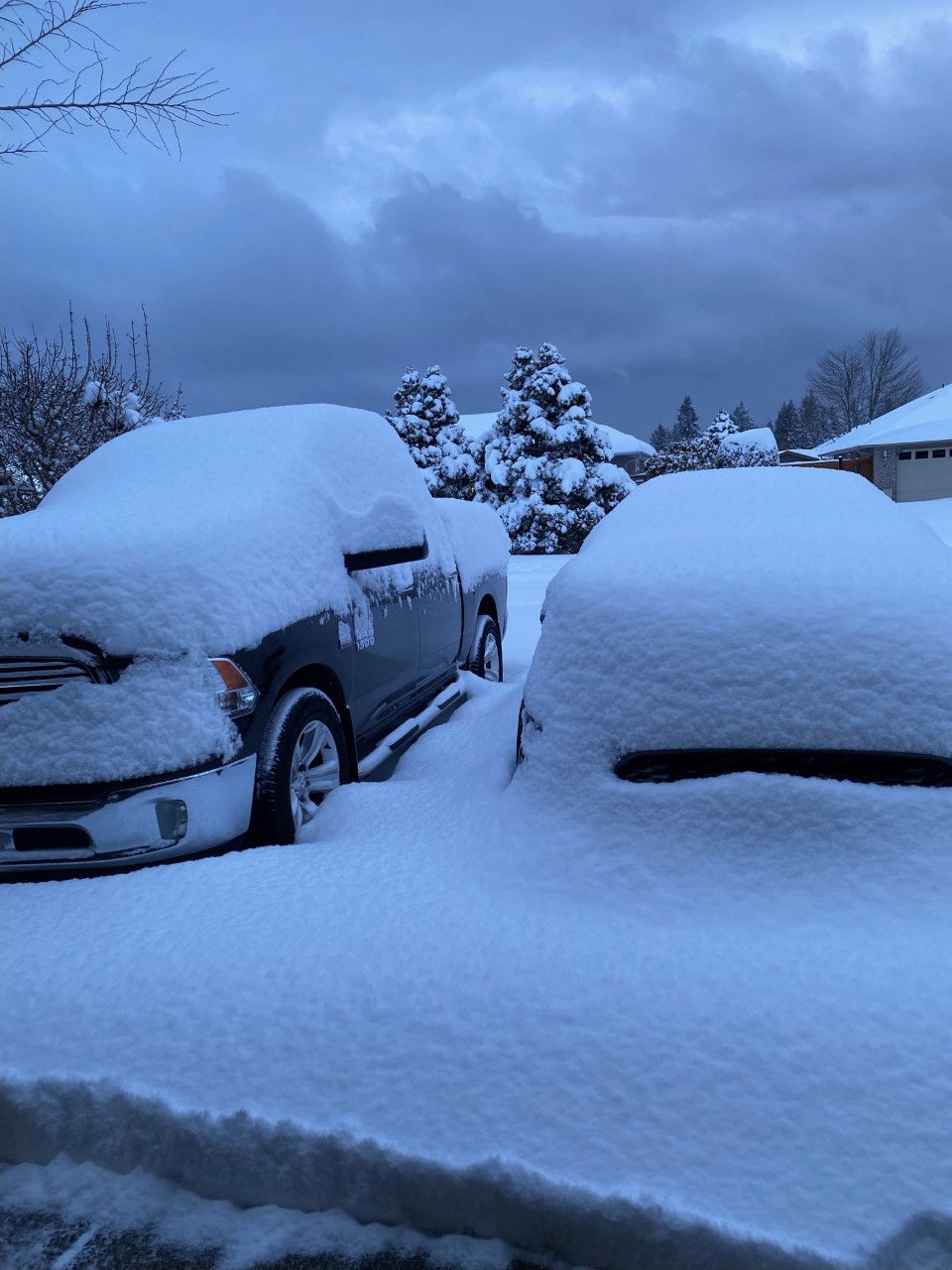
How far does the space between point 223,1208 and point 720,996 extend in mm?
1187

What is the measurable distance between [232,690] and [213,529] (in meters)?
0.66

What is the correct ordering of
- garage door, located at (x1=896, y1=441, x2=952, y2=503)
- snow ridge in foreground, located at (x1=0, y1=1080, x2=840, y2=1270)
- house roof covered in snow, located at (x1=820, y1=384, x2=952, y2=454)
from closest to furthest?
snow ridge in foreground, located at (x1=0, y1=1080, x2=840, y2=1270)
house roof covered in snow, located at (x1=820, y1=384, x2=952, y2=454)
garage door, located at (x1=896, y1=441, x2=952, y2=503)

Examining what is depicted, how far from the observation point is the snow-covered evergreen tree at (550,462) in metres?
25.2

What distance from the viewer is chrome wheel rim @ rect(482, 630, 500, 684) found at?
239 inches

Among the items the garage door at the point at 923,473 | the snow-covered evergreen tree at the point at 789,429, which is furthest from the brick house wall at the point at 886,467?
the snow-covered evergreen tree at the point at 789,429

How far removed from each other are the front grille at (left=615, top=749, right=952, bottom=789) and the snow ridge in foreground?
108 centimetres

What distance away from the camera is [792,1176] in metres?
1.60

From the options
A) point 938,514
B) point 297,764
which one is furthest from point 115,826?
point 938,514

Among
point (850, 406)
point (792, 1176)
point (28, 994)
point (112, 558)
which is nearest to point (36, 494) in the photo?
point (112, 558)

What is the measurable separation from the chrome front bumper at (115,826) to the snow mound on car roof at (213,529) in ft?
1.47

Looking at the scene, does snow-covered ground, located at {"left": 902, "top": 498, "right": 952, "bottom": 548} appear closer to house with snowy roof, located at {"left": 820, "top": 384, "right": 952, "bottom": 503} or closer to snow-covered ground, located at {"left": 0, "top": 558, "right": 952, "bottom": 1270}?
house with snowy roof, located at {"left": 820, "top": 384, "right": 952, "bottom": 503}

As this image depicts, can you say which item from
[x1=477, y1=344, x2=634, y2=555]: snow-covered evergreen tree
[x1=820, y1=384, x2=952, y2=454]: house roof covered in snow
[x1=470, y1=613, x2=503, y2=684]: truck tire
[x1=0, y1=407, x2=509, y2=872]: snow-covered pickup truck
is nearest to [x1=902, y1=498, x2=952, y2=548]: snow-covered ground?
[x1=820, y1=384, x2=952, y2=454]: house roof covered in snow

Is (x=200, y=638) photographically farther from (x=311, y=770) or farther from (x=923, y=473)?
(x=923, y=473)

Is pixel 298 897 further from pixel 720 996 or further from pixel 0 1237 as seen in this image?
pixel 720 996
